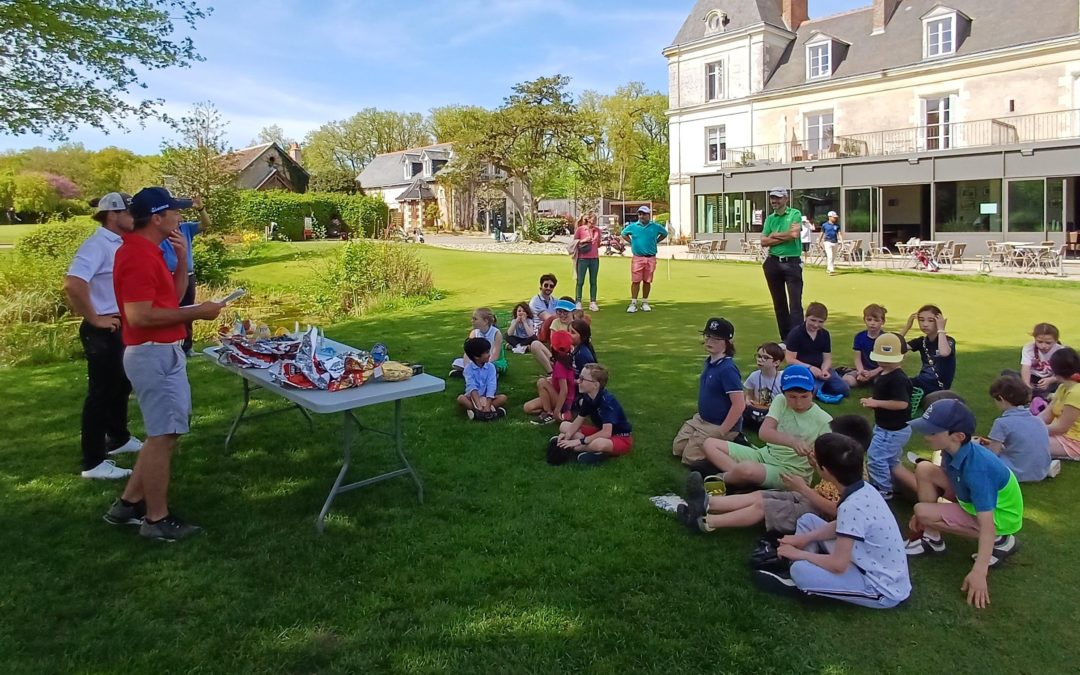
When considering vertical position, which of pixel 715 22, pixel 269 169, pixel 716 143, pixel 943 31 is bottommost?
pixel 716 143

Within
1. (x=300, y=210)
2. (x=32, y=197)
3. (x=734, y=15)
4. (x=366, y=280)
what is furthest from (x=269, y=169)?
(x=366, y=280)

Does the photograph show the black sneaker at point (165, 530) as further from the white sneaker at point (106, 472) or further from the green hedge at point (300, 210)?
the green hedge at point (300, 210)

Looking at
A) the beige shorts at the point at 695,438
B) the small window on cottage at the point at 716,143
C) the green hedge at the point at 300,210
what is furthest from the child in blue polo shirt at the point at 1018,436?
the small window on cottage at the point at 716,143

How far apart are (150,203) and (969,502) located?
458 cm

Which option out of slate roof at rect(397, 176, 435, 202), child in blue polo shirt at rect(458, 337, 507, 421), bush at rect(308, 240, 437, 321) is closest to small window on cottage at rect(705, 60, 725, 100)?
slate roof at rect(397, 176, 435, 202)

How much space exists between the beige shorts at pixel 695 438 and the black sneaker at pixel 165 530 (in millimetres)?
3248

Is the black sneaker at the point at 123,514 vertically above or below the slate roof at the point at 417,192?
below

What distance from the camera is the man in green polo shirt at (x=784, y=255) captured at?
8.74m

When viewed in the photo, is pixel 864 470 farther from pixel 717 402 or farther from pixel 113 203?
pixel 113 203

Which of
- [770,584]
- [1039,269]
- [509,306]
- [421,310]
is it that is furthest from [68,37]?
[1039,269]

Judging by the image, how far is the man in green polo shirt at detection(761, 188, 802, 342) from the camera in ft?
28.7

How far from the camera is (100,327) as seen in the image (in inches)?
197

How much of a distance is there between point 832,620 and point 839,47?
118 ft

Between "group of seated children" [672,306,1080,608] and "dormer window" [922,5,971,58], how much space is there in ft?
94.3
